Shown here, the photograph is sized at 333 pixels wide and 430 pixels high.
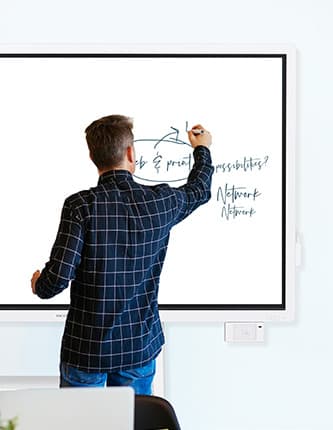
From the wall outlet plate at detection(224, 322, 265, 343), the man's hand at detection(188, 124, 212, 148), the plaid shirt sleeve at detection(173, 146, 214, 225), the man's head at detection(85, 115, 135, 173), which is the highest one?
the man's hand at detection(188, 124, 212, 148)

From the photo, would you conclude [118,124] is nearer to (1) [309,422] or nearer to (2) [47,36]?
(2) [47,36]

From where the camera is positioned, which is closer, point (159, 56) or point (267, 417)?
point (159, 56)

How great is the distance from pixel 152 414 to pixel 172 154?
1.15 m

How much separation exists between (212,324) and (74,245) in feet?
3.50

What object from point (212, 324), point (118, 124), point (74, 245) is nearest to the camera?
point (74, 245)

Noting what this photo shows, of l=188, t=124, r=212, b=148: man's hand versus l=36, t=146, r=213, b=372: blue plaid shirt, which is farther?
l=188, t=124, r=212, b=148: man's hand

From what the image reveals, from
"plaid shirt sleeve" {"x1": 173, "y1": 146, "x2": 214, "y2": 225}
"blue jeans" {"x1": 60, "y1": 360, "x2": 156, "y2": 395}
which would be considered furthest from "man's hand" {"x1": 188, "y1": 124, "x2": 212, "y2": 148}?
"blue jeans" {"x1": 60, "y1": 360, "x2": 156, "y2": 395}

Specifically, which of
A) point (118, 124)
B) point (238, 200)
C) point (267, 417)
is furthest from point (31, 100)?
point (267, 417)

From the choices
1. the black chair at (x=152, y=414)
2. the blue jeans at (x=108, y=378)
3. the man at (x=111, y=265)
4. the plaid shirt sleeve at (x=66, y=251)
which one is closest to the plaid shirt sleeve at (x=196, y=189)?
the man at (x=111, y=265)

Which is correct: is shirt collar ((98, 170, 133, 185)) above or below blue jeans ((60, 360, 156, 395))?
above

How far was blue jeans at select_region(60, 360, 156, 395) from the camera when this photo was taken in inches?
91.4

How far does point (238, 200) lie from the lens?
293 centimetres

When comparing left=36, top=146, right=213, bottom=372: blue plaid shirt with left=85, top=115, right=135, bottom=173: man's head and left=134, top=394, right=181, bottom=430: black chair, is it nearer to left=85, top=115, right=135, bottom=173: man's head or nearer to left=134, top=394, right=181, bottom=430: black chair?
left=85, top=115, right=135, bottom=173: man's head

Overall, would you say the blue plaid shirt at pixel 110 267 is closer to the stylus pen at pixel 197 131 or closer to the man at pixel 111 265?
the man at pixel 111 265
